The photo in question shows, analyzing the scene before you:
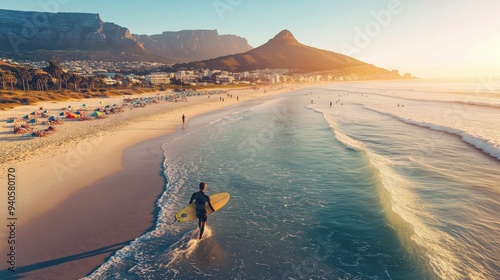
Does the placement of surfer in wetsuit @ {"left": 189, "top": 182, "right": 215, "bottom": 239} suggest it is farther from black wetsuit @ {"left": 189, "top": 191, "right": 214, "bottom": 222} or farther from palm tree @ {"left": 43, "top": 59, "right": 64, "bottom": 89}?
palm tree @ {"left": 43, "top": 59, "right": 64, "bottom": 89}

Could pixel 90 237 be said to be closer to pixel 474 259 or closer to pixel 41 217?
pixel 41 217

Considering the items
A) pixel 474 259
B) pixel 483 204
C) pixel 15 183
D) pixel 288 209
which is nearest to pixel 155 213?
pixel 288 209

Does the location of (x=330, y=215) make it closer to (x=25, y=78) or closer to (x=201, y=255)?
(x=201, y=255)

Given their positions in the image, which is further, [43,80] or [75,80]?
[75,80]

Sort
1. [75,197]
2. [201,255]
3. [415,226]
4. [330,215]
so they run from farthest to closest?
1. [75,197]
2. [330,215]
3. [415,226]
4. [201,255]

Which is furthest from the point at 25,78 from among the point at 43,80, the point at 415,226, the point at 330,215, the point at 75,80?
the point at 415,226

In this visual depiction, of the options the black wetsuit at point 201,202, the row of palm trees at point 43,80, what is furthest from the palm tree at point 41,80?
the black wetsuit at point 201,202
